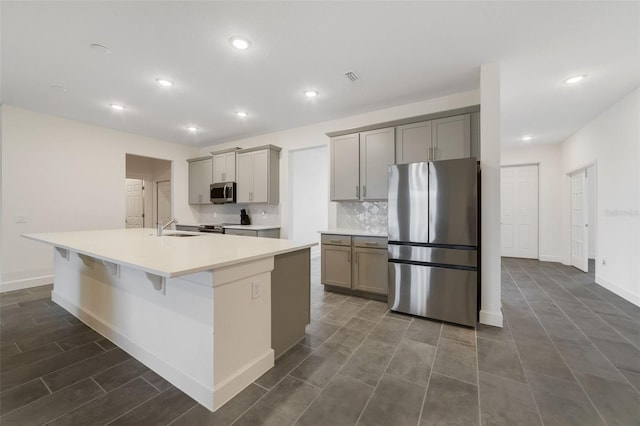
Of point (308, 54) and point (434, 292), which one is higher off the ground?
point (308, 54)

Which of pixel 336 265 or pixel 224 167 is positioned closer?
pixel 336 265

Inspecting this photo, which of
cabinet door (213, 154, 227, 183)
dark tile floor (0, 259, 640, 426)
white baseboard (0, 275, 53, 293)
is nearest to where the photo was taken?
dark tile floor (0, 259, 640, 426)

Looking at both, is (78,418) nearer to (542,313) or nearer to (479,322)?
(479,322)

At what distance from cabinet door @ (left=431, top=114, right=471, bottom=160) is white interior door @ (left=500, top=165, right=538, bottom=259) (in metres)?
3.90

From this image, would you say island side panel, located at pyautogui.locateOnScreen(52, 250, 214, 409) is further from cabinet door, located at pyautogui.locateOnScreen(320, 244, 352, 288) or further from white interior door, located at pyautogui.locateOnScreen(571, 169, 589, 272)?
white interior door, located at pyautogui.locateOnScreen(571, 169, 589, 272)

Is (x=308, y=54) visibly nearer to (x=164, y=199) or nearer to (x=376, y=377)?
(x=376, y=377)

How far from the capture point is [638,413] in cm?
151

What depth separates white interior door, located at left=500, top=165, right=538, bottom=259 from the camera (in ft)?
19.8

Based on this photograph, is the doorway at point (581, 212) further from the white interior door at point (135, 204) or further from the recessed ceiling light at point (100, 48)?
the white interior door at point (135, 204)

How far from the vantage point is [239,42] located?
91.7 inches

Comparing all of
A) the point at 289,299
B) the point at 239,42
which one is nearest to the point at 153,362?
the point at 289,299

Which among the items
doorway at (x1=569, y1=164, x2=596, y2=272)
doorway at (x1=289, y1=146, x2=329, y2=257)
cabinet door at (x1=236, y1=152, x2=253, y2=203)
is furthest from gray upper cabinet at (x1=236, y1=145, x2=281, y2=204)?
doorway at (x1=569, y1=164, x2=596, y2=272)

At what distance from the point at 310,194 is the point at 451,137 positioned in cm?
384

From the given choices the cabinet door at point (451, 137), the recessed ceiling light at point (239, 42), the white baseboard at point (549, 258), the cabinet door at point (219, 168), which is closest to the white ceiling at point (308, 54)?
the recessed ceiling light at point (239, 42)
